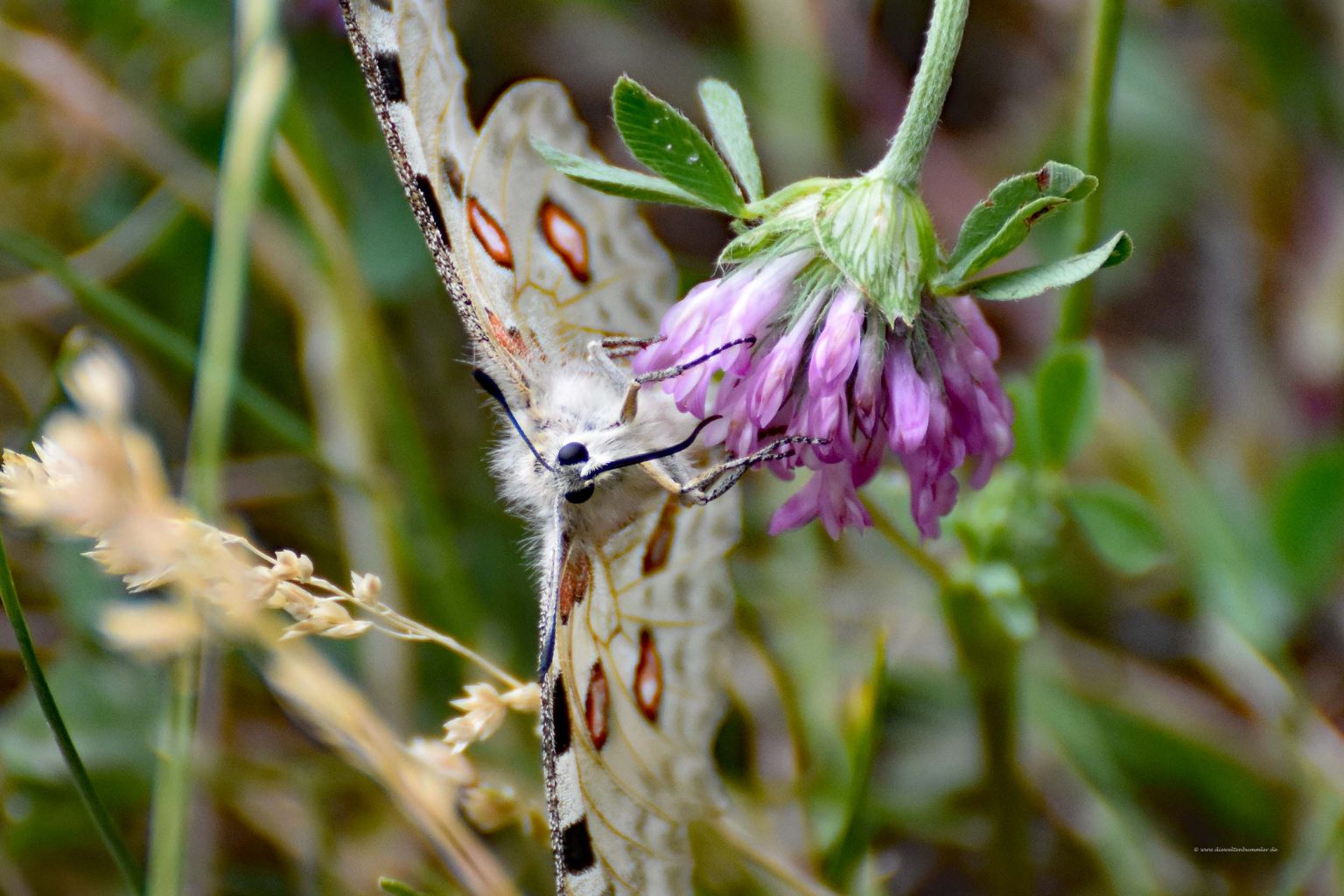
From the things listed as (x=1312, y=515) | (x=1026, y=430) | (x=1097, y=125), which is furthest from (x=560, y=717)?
(x=1312, y=515)

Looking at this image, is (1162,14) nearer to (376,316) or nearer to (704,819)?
(376,316)

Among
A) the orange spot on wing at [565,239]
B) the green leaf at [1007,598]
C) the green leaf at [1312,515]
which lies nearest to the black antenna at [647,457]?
the orange spot on wing at [565,239]

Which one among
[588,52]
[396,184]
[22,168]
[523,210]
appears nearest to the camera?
[523,210]

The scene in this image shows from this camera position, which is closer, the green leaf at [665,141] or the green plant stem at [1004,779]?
the green leaf at [665,141]

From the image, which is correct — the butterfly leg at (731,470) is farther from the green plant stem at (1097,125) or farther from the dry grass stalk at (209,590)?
the green plant stem at (1097,125)

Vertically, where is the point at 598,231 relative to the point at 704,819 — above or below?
above

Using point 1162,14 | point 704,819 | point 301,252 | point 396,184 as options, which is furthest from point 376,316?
point 1162,14

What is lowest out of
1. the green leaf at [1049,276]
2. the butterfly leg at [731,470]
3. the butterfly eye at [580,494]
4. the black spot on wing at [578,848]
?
the black spot on wing at [578,848]
